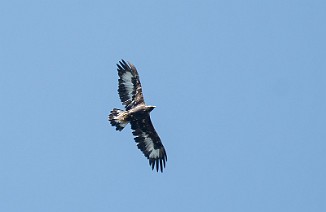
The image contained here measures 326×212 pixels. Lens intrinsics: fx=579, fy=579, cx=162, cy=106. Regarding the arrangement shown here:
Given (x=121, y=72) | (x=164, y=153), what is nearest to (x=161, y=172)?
(x=164, y=153)

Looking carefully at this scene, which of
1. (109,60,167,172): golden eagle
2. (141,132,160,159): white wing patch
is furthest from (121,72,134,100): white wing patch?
(141,132,160,159): white wing patch

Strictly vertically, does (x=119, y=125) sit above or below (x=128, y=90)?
below

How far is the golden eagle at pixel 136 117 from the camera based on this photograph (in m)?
24.6

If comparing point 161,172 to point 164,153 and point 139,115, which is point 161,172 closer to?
point 164,153

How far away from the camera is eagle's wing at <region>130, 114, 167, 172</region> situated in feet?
82.6

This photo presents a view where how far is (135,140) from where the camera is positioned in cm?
2536

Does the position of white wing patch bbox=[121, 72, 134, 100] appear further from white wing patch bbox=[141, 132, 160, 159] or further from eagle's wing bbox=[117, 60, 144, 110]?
white wing patch bbox=[141, 132, 160, 159]

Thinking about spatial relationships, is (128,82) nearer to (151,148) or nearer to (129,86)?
(129,86)

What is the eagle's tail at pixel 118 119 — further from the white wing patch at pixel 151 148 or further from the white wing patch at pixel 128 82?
the white wing patch at pixel 151 148

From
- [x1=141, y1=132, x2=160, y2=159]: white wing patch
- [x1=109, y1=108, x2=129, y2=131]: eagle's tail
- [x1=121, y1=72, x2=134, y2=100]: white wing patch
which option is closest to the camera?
[x1=109, y1=108, x2=129, y2=131]: eagle's tail

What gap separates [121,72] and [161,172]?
4.73m

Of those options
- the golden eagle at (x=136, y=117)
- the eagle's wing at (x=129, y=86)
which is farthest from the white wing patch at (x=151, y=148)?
the eagle's wing at (x=129, y=86)

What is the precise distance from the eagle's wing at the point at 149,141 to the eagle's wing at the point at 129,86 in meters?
0.83

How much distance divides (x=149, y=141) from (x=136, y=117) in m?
1.35
